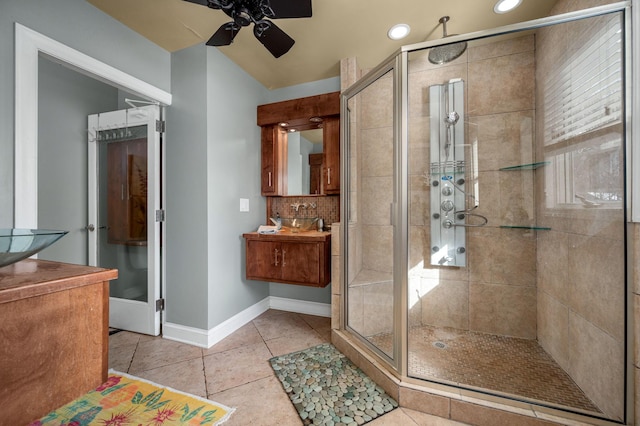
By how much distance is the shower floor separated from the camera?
143cm

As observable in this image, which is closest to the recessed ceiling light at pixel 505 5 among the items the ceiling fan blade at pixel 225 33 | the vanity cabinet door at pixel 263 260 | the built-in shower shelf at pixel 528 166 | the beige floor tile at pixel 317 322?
the built-in shower shelf at pixel 528 166

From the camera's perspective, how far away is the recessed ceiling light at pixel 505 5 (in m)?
1.69

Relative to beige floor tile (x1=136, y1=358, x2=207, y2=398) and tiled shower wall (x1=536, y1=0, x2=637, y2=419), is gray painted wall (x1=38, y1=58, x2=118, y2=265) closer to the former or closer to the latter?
beige floor tile (x1=136, y1=358, x2=207, y2=398)

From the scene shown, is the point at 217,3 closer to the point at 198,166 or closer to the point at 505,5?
the point at 198,166

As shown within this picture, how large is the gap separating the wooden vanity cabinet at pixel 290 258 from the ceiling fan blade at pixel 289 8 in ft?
5.12

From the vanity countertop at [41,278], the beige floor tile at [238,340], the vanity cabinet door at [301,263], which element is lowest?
the beige floor tile at [238,340]

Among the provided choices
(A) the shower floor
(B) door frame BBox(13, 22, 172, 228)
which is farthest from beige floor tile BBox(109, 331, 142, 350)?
(A) the shower floor

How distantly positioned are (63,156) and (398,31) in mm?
3271

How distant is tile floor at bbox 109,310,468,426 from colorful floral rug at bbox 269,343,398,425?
6 centimetres

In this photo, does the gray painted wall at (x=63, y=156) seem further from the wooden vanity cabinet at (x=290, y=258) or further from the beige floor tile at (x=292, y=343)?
the beige floor tile at (x=292, y=343)

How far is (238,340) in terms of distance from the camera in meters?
2.23

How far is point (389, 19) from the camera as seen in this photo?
1857mm

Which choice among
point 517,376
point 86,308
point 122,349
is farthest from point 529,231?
point 122,349

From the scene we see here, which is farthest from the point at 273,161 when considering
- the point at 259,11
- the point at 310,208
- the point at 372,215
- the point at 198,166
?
the point at 259,11
